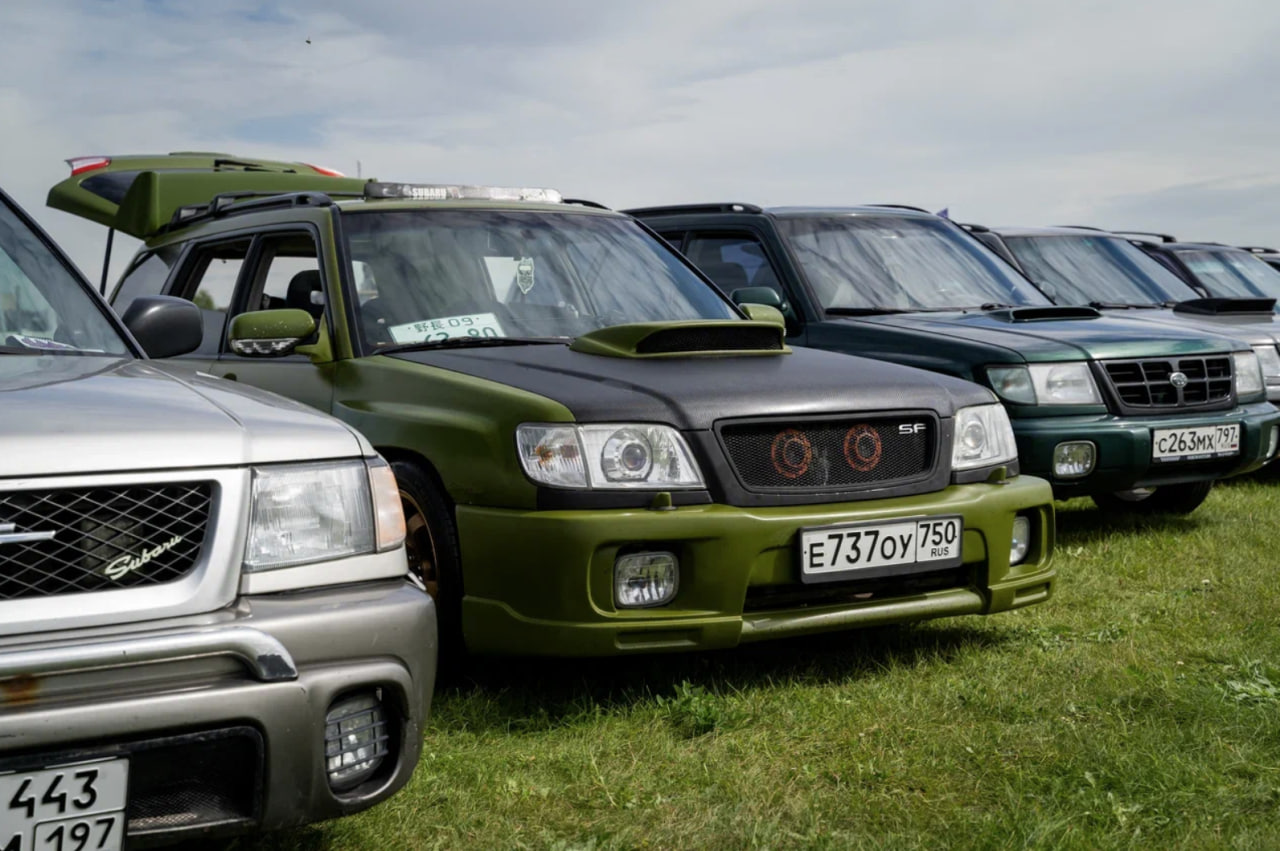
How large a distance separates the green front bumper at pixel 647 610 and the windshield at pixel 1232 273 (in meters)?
8.90

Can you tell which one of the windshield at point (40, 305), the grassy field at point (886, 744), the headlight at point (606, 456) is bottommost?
the grassy field at point (886, 744)

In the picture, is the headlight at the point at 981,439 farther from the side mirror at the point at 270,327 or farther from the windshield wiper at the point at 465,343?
the side mirror at the point at 270,327

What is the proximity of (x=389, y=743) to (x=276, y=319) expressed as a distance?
2378 millimetres

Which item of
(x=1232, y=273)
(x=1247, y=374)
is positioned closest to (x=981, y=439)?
(x=1247, y=374)

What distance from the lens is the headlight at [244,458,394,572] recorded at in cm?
271

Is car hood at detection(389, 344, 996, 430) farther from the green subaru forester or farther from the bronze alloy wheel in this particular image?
the bronze alloy wheel

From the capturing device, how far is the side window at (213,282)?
5.77 m

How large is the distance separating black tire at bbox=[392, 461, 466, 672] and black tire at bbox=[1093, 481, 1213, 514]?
4.34 metres

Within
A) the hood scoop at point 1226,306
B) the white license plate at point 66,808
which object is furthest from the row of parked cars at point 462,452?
the hood scoop at point 1226,306

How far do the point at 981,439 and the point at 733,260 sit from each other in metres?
3.05

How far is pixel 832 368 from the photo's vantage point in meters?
4.69

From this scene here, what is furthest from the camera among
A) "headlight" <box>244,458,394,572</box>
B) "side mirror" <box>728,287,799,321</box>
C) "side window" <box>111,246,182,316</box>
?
"side window" <box>111,246,182,316</box>

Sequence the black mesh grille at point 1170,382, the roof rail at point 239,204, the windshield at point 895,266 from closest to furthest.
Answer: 1. the roof rail at point 239,204
2. the black mesh grille at point 1170,382
3. the windshield at point 895,266

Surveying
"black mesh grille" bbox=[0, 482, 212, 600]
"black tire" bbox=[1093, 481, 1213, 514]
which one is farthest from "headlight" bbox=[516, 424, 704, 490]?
"black tire" bbox=[1093, 481, 1213, 514]
